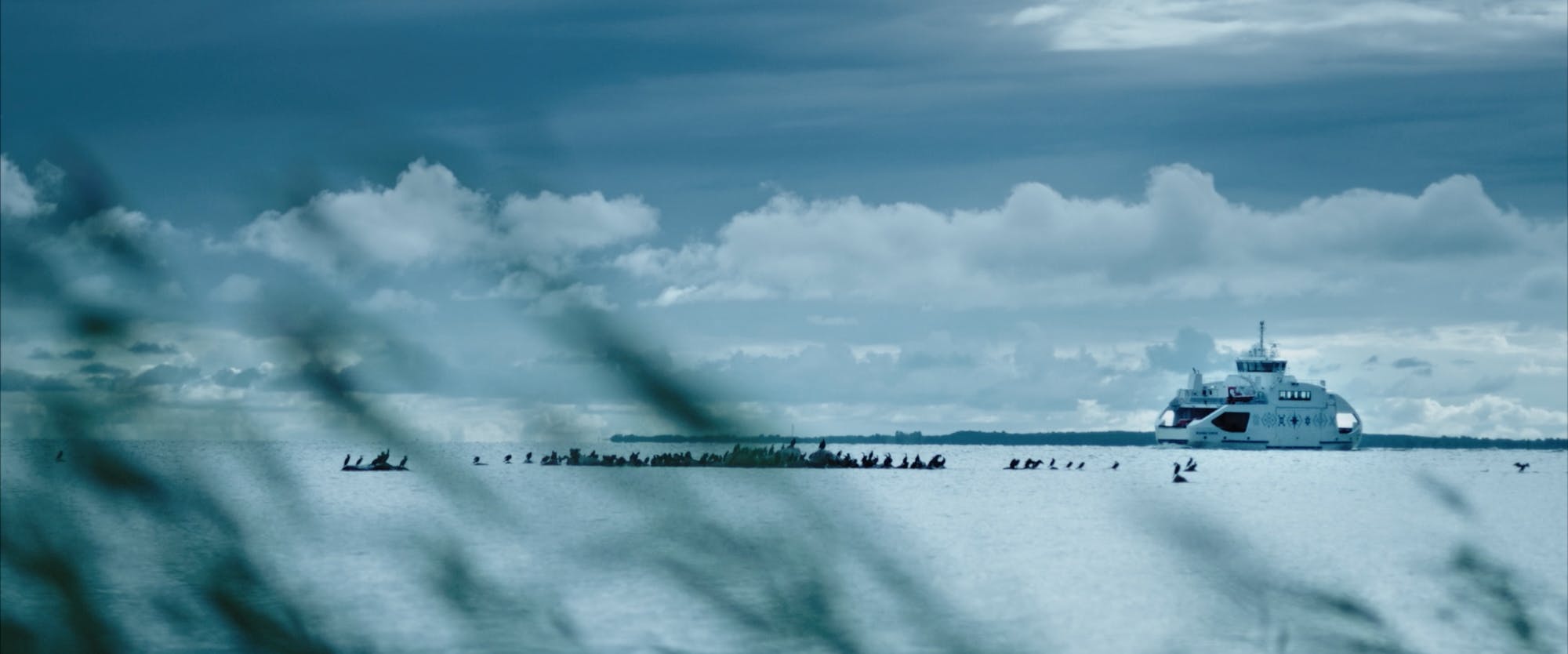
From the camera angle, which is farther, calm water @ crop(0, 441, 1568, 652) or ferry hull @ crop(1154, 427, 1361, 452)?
ferry hull @ crop(1154, 427, 1361, 452)

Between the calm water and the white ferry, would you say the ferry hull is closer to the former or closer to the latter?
the white ferry

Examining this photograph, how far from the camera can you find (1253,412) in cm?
13488

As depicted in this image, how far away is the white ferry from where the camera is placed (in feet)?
443

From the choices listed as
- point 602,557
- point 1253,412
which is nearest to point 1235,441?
point 1253,412

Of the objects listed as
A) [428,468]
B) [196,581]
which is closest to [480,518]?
[428,468]

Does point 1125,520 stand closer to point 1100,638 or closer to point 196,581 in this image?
point 196,581

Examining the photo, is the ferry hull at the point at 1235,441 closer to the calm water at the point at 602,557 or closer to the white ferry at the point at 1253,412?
the white ferry at the point at 1253,412

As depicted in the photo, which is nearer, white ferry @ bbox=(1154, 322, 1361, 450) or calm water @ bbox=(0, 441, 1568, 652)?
calm water @ bbox=(0, 441, 1568, 652)

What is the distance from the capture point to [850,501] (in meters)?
1.60

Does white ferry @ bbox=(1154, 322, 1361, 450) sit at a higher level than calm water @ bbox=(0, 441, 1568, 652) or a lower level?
higher

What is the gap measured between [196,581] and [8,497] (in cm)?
28

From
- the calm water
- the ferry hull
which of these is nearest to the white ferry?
the ferry hull

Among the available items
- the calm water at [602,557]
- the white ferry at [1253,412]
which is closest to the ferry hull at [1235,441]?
the white ferry at [1253,412]

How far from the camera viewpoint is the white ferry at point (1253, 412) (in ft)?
443
